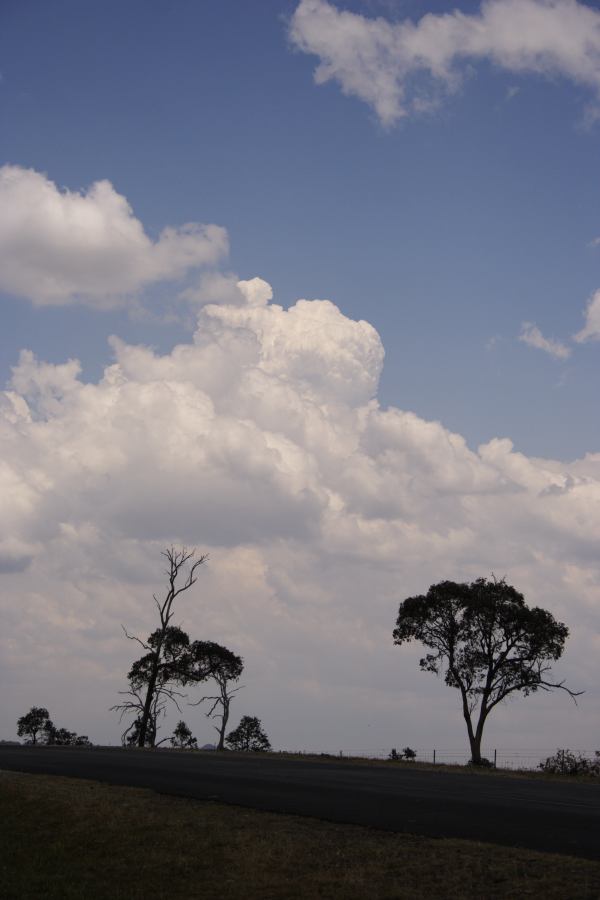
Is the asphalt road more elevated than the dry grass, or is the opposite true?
the asphalt road

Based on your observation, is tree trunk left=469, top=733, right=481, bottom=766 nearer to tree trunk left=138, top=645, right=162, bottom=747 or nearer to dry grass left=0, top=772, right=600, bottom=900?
tree trunk left=138, top=645, right=162, bottom=747

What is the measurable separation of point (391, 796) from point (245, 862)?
24.4 feet

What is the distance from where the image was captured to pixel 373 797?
19094mm

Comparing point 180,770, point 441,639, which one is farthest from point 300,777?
point 441,639

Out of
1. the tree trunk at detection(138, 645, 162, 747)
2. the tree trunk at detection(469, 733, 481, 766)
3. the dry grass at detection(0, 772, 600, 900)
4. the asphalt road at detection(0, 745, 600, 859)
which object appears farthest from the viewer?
the tree trunk at detection(138, 645, 162, 747)

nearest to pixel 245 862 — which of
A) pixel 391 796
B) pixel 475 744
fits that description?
pixel 391 796

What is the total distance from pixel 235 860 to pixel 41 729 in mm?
83703

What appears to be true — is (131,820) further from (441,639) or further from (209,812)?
(441,639)

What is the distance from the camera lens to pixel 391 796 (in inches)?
762

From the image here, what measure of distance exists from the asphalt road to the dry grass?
40.5 inches

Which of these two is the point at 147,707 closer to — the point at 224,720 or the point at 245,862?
the point at 224,720

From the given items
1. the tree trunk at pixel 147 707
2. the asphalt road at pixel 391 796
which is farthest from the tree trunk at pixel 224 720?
the asphalt road at pixel 391 796

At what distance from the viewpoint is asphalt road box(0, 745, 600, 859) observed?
14.2 m

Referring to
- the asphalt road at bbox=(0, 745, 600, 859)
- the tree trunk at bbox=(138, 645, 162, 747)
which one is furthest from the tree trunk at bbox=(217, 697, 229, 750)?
the asphalt road at bbox=(0, 745, 600, 859)
